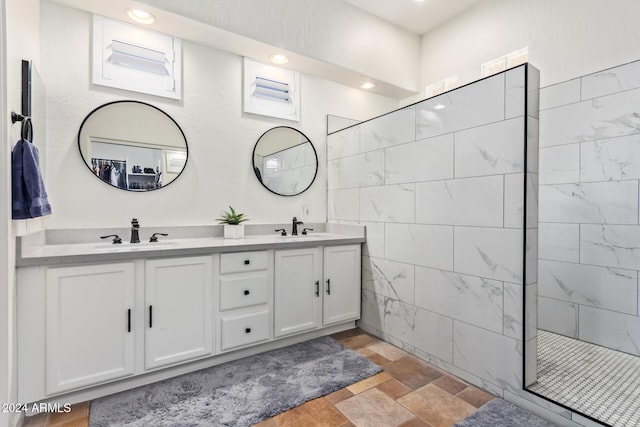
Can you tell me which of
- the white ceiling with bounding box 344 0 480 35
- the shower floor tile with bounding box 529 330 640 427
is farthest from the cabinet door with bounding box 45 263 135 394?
the white ceiling with bounding box 344 0 480 35

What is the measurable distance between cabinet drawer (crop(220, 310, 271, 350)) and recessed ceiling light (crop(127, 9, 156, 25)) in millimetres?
2225

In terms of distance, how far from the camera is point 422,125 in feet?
7.75

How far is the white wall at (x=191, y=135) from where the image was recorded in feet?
7.18

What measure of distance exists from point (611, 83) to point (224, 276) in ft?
10.3

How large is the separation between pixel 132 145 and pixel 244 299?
145 cm

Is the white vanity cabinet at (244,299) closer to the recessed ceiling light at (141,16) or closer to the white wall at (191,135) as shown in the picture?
the white wall at (191,135)

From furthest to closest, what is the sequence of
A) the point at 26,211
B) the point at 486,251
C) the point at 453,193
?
the point at 453,193
the point at 486,251
the point at 26,211

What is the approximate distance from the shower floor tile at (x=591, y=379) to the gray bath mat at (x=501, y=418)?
0.14m

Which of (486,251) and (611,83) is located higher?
(611,83)

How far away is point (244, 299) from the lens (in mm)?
2332

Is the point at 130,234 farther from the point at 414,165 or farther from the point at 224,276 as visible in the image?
the point at 414,165

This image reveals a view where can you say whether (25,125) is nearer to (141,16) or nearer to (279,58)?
(141,16)

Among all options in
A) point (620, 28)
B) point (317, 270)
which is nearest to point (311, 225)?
point (317, 270)

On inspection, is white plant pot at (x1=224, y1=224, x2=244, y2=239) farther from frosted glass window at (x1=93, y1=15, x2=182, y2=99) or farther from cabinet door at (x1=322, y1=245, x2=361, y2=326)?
frosted glass window at (x1=93, y1=15, x2=182, y2=99)
